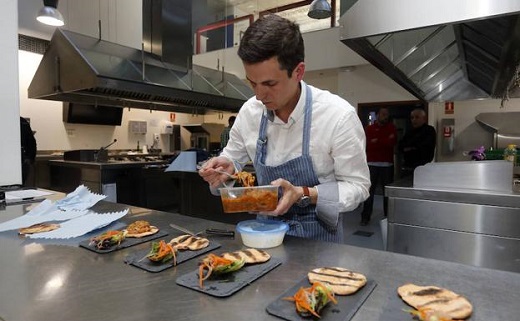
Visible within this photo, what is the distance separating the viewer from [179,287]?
791 mm

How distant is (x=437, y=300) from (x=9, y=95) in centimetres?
239

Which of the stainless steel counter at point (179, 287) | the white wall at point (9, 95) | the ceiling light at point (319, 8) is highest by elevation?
the ceiling light at point (319, 8)

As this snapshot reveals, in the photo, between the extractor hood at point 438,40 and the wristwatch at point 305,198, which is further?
the extractor hood at point 438,40

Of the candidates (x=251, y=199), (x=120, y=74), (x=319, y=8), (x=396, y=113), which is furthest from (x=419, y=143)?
(x=251, y=199)

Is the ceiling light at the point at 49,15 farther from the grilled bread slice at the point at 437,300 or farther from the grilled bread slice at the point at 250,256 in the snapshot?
the grilled bread slice at the point at 437,300

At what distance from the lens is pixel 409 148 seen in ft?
14.5

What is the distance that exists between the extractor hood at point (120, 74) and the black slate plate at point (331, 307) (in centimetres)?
305

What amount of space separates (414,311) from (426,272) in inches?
10.8

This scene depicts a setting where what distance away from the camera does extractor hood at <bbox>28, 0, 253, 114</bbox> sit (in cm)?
328

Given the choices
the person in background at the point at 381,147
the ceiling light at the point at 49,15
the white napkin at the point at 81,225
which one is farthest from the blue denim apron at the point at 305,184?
the ceiling light at the point at 49,15

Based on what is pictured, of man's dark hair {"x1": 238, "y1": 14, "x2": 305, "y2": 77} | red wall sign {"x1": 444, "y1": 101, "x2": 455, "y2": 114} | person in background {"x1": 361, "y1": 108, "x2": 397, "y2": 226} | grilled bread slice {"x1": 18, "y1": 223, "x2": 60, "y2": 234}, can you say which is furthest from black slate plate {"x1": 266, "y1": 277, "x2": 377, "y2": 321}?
red wall sign {"x1": 444, "y1": 101, "x2": 455, "y2": 114}

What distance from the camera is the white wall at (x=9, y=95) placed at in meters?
1.96

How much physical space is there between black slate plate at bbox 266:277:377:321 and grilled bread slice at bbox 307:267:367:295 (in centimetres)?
1

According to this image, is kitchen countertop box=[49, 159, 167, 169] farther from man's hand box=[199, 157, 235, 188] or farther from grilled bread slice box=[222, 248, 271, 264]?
grilled bread slice box=[222, 248, 271, 264]
